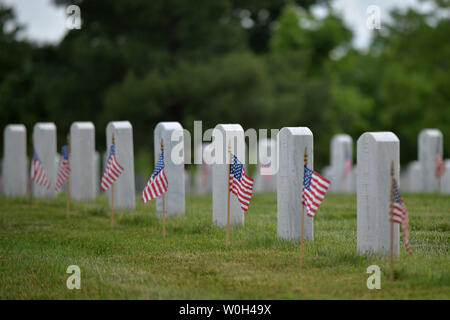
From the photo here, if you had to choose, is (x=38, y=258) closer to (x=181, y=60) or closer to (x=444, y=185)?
(x=444, y=185)

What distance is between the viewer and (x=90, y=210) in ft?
44.5

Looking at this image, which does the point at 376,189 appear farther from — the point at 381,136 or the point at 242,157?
the point at 242,157

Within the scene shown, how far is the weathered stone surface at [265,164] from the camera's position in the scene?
65.5 feet

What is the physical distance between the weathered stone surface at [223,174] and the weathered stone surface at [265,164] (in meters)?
8.47

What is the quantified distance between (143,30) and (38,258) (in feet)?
81.8

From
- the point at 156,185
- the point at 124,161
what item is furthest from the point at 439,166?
the point at 156,185

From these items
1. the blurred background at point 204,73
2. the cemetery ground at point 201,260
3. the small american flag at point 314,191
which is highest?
the blurred background at point 204,73

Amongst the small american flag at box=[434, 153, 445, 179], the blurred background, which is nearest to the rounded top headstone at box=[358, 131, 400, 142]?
the small american flag at box=[434, 153, 445, 179]

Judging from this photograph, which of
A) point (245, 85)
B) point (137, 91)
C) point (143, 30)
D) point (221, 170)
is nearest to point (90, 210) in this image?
point (221, 170)

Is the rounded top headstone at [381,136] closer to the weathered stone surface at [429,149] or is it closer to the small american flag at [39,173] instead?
the small american flag at [39,173]

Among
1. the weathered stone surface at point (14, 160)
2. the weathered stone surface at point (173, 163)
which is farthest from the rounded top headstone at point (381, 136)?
the weathered stone surface at point (14, 160)

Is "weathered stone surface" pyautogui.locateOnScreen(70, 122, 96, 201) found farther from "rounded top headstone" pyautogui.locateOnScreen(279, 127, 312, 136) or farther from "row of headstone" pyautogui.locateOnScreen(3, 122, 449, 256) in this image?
"rounded top headstone" pyautogui.locateOnScreen(279, 127, 312, 136)

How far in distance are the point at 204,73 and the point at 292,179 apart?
70.0 ft

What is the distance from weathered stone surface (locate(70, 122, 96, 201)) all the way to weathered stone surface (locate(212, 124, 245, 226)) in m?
4.14
